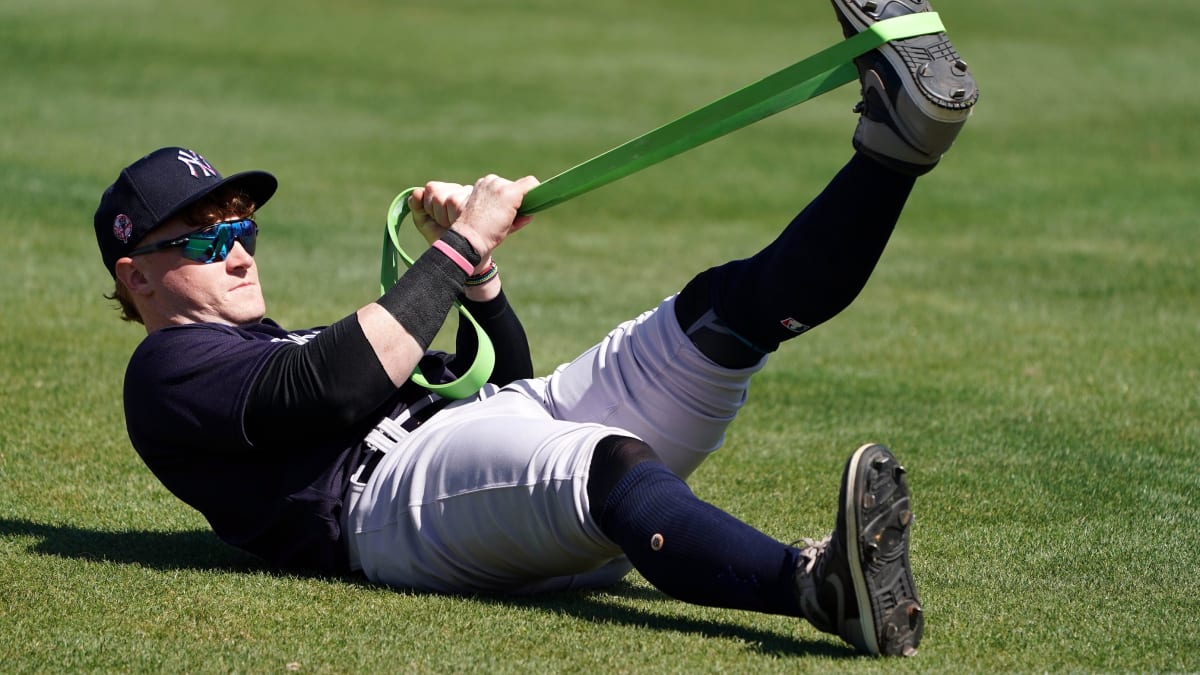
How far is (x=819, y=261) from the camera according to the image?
12.4ft

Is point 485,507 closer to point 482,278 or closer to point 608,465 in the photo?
point 608,465

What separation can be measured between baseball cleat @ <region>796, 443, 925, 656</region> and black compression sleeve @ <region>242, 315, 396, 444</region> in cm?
124

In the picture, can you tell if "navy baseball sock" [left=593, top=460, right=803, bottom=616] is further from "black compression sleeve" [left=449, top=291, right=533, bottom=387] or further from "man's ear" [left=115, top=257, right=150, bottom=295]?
"man's ear" [left=115, top=257, right=150, bottom=295]

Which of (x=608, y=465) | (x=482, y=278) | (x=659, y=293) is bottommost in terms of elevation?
(x=659, y=293)

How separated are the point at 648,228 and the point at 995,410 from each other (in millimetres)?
6937

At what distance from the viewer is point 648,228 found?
1389 centimetres

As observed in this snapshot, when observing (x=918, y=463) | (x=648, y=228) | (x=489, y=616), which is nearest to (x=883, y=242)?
(x=489, y=616)

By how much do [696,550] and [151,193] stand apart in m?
1.94

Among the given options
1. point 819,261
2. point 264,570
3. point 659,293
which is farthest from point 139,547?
point 659,293

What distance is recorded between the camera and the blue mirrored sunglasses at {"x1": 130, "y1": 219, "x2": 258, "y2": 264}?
4.35 metres

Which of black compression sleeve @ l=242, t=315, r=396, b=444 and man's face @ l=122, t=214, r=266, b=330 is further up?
man's face @ l=122, t=214, r=266, b=330

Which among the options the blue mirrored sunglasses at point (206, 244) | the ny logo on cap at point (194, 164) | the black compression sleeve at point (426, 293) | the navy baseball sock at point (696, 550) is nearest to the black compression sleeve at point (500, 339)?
the black compression sleeve at point (426, 293)

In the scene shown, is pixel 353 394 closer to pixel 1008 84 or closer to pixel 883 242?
pixel 883 242

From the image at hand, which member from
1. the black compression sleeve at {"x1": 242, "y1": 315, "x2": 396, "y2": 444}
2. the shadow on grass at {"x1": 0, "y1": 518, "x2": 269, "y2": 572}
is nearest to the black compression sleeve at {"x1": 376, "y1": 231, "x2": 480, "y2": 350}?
the black compression sleeve at {"x1": 242, "y1": 315, "x2": 396, "y2": 444}
